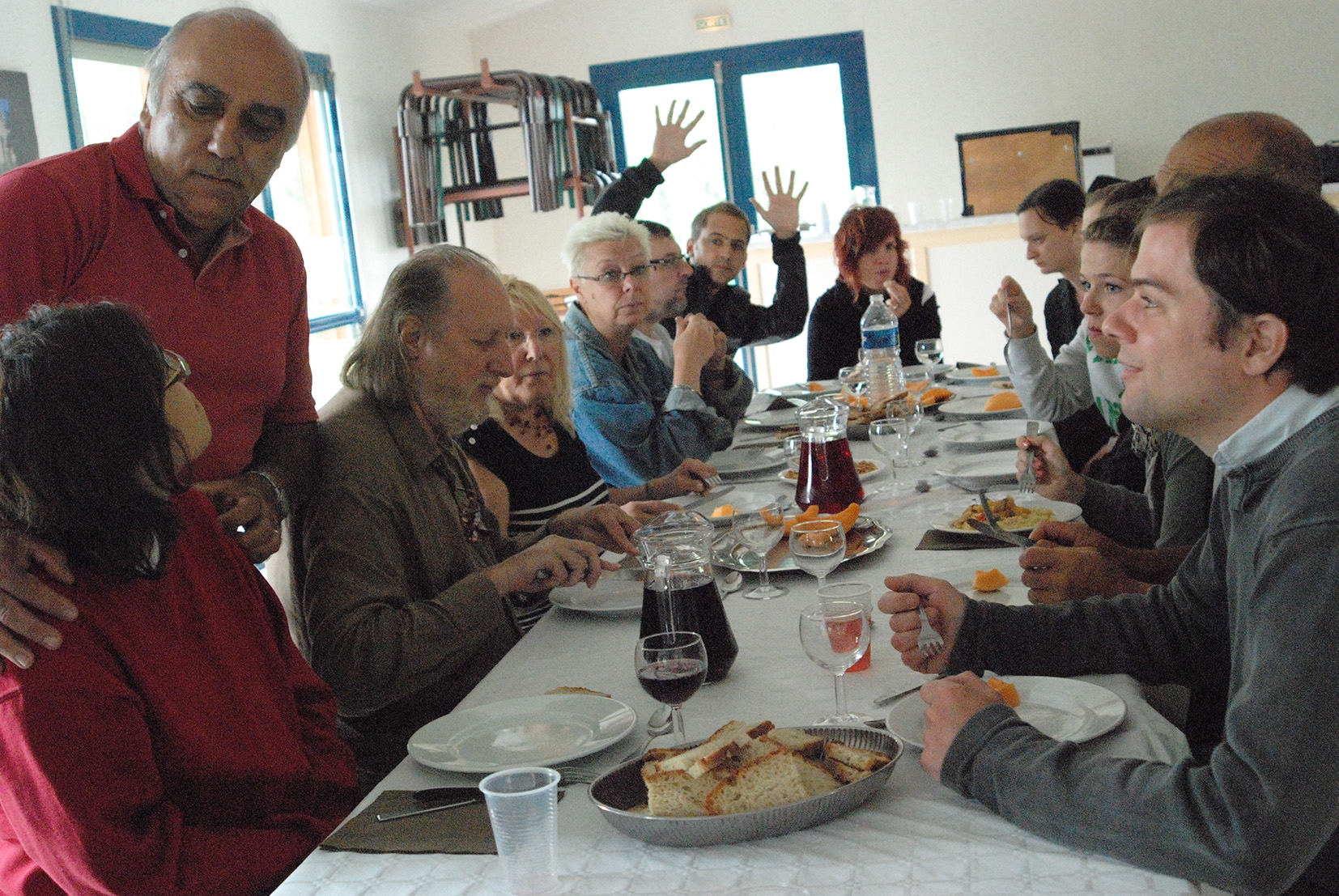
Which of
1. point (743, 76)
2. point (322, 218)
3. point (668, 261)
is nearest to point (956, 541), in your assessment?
point (668, 261)

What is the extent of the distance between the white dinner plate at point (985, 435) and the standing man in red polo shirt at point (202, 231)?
1.57 m

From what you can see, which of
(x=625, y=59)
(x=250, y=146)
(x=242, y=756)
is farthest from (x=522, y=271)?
(x=242, y=756)

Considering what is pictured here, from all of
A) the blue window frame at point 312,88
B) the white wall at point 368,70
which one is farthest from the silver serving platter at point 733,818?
the white wall at point 368,70

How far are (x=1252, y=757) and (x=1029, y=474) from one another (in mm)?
1308

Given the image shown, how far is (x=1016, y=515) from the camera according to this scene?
79.0 inches

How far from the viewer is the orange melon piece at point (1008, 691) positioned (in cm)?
122

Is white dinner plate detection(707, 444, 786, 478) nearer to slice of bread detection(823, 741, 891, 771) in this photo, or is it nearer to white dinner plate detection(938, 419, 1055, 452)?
white dinner plate detection(938, 419, 1055, 452)

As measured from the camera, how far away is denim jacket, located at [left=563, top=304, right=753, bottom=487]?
118 inches

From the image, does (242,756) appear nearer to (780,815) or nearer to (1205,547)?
(780,815)

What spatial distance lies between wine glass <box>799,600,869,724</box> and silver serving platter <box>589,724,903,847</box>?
0.15 metres

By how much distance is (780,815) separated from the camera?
39.5 inches

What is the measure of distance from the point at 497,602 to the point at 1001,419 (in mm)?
1888

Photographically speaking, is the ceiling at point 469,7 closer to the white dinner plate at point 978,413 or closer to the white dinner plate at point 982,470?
the white dinner plate at point 978,413

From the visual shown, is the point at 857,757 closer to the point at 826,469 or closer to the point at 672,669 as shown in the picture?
the point at 672,669
